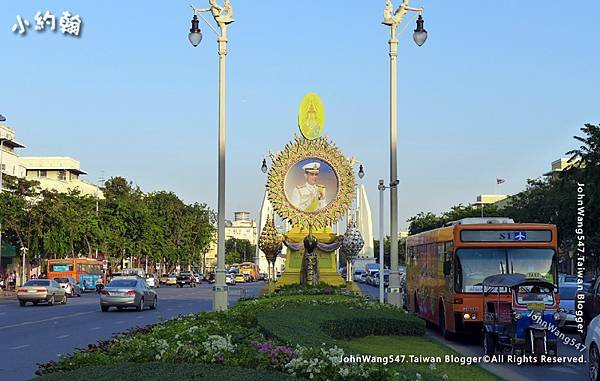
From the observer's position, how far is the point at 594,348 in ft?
48.9

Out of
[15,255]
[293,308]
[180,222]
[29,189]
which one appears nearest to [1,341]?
[293,308]

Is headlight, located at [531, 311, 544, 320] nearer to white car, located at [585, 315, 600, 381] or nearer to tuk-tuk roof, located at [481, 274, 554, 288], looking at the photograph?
tuk-tuk roof, located at [481, 274, 554, 288]

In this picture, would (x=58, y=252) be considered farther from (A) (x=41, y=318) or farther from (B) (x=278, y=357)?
(B) (x=278, y=357)

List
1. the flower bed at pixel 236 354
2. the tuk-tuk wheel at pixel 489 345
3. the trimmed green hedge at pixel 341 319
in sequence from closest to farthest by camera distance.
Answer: the flower bed at pixel 236 354, the trimmed green hedge at pixel 341 319, the tuk-tuk wheel at pixel 489 345

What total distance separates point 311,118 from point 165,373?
49502 mm

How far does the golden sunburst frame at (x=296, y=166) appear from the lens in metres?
52.2

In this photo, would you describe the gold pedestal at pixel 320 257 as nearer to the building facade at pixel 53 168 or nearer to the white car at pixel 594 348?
the white car at pixel 594 348

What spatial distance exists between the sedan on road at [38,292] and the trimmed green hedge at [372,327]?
97.6ft

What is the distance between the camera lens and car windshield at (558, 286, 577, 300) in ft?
95.5

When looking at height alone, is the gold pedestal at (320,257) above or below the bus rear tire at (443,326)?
above

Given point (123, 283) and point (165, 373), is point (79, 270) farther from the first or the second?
point (165, 373)

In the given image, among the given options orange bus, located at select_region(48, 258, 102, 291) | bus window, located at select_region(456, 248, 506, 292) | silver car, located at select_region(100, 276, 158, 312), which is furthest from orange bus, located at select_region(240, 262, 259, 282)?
bus window, located at select_region(456, 248, 506, 292)

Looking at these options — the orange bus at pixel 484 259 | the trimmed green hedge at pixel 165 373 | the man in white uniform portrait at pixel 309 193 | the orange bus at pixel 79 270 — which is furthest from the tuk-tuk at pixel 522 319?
the orange bus at pixel 79 270

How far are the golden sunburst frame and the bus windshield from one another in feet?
98.1
